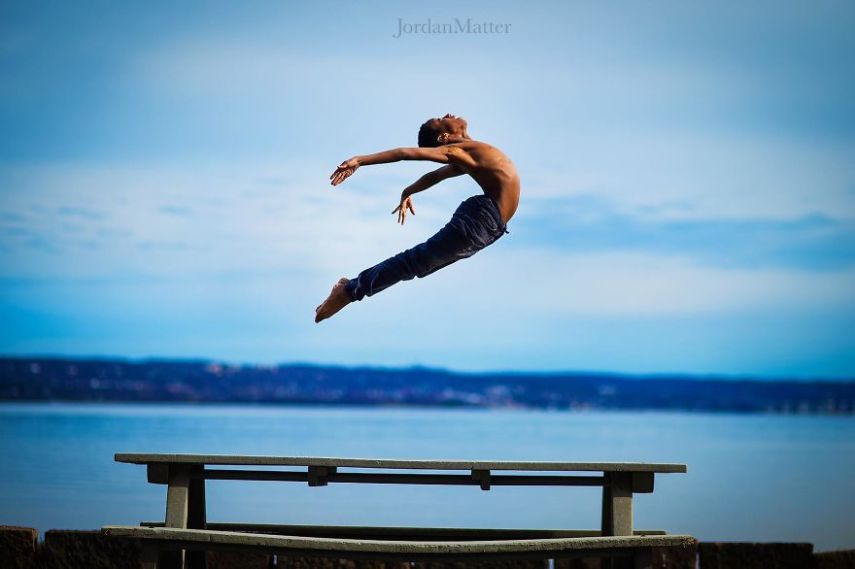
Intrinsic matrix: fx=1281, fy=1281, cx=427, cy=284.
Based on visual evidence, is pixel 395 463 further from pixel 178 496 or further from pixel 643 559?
pixel 643 559

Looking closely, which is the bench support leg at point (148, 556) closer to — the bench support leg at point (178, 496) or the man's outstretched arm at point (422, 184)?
the bench support leg at point (178, 496)

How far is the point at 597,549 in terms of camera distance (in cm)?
707

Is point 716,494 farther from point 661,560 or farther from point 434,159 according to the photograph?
point 434,159

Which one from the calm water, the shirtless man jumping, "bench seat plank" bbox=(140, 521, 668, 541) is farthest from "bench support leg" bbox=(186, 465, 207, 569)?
the calm water

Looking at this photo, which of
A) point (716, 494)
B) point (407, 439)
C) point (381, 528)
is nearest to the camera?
point (381, 528)

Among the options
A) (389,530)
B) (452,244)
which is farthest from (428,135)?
(389,530)

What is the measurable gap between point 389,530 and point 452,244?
178 cm

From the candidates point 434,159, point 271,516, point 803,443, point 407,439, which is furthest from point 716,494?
point 803,443

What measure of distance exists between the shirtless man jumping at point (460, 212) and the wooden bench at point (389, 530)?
118 cm

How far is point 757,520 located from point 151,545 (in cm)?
1432

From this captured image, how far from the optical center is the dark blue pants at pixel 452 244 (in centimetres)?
741

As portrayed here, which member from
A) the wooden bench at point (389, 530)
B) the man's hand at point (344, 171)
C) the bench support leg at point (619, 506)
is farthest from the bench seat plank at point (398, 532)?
the man's hand at point (344, 171)

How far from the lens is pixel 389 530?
7707 mm

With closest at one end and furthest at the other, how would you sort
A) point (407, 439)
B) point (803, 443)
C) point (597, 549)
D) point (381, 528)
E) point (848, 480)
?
point (597, 549) < point (381, 528) < point (848, 480) < point (407, 439) < point (803, 443)
